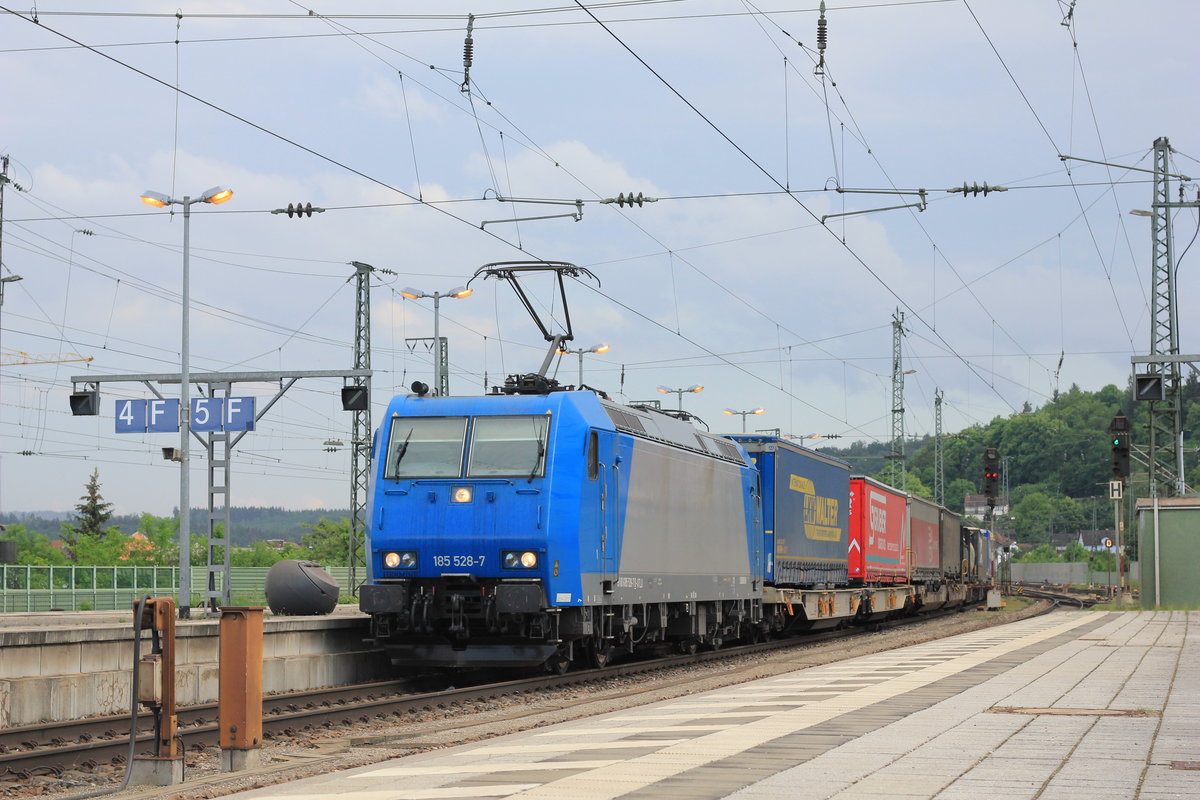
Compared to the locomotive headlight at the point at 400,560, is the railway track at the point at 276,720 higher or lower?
lower

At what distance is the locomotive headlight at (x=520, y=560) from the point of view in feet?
56.0

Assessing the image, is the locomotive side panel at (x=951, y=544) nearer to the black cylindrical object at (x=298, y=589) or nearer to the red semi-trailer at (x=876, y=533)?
the red semi-trailer at (x=876, y=533)

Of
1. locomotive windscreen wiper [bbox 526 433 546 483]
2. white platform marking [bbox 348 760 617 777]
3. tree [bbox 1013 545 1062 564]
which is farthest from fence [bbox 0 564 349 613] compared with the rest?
tree [bbox 1013 545 1062 564]

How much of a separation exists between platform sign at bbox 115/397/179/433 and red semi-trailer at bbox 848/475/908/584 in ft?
54.9

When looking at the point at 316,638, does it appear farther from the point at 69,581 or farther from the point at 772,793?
the point at 69,581

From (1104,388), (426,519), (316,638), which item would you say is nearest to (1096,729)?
(426,519)

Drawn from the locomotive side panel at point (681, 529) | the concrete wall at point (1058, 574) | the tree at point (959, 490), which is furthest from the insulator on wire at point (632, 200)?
the tree at point (959, 490)

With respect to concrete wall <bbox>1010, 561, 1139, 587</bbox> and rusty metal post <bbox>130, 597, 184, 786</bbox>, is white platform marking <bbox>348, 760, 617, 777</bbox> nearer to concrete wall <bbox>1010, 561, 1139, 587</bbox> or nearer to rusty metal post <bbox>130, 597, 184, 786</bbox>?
rusty metal post <bbox>130, 597, 184, 786</bbox>

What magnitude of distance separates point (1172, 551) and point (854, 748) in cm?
3742

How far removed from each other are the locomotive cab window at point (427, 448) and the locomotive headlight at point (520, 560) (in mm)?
1317

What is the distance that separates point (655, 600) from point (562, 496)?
372 centimetres

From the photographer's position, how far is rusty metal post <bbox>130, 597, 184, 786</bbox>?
33.4 ft

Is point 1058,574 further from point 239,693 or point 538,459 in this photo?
point 239,693

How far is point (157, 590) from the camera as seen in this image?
4416 centimetres
